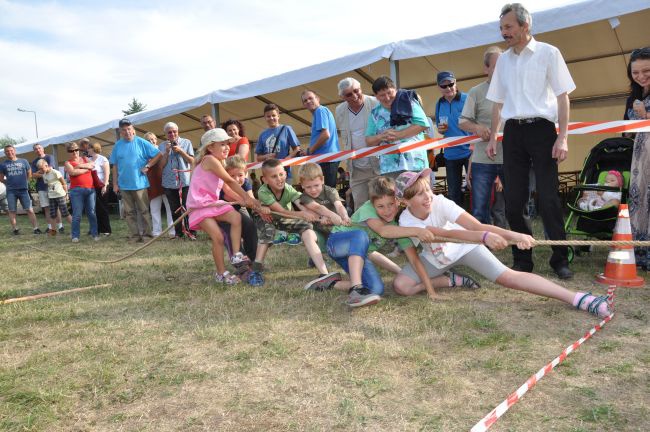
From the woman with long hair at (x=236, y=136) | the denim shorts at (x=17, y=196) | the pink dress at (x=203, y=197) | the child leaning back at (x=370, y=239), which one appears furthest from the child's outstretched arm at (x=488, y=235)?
the denim shorts at (x=17, y=196)

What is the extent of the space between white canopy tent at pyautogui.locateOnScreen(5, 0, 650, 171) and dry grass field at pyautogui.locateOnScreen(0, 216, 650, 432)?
3526 millimetres

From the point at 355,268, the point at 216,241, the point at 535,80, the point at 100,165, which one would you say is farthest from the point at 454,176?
the point at 100,165

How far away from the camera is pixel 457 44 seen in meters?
6.60

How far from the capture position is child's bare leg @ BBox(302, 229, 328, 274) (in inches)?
162

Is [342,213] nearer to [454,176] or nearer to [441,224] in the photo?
[441,224]

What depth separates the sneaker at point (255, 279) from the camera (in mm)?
4168

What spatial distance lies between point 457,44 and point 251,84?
14.2 ft

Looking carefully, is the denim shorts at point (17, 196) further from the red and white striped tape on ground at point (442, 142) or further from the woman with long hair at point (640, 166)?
the woman with long hair at point (640, 166)

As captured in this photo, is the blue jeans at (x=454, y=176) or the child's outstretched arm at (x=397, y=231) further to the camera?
the blue jeans at (x=454, y=176)

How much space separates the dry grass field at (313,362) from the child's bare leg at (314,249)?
0.39 meters

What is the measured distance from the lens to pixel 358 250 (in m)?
3.53

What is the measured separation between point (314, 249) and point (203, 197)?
3.85ft

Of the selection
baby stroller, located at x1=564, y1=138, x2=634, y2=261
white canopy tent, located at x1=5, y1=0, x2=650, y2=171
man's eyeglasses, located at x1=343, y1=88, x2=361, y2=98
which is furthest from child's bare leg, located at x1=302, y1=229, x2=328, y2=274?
white canopy tent, located at x1=5, y1=0, x2=650, y2=171

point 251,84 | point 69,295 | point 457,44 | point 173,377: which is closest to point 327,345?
point 173,377
